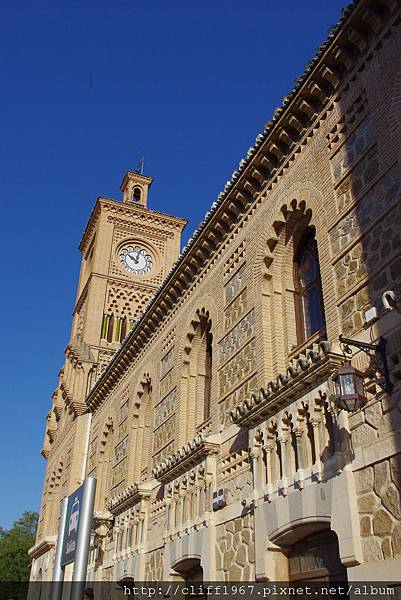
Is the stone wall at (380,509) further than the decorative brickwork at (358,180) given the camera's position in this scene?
No

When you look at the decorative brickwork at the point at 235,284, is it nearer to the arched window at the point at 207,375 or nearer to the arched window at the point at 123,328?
the arched window at the point at 207,375

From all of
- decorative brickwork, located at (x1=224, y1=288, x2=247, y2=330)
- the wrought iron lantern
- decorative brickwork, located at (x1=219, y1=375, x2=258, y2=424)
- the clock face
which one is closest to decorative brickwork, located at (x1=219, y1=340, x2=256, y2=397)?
decorative brickwork, located at (x1=219, y1=375, x2=258, y2=424)

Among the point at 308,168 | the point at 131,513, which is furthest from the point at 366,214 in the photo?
the point at 131,513

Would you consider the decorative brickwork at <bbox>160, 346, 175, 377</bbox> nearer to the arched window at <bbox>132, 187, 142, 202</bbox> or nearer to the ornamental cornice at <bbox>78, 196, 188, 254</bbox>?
the ornamental cornice at <bbox>78, 196, 188, 254</bbox>

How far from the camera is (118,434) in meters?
15.3

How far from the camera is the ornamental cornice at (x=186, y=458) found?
364 inches

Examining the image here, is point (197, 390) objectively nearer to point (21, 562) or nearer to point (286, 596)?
point (286, 596)

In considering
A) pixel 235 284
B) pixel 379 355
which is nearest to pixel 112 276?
pixel 235 284

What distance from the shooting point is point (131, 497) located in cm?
1216

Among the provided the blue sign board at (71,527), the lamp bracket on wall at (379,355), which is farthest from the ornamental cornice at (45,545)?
the lamp bracket on wall at (379,355)

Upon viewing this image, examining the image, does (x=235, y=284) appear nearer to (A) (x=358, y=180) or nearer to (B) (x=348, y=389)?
(A) (x=358, y=180)

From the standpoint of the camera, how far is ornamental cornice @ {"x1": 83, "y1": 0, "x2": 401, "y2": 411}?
7.71 m

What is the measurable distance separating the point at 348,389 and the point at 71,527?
3467 millimetres

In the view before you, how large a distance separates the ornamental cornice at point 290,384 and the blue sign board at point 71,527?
2267 millimetres
